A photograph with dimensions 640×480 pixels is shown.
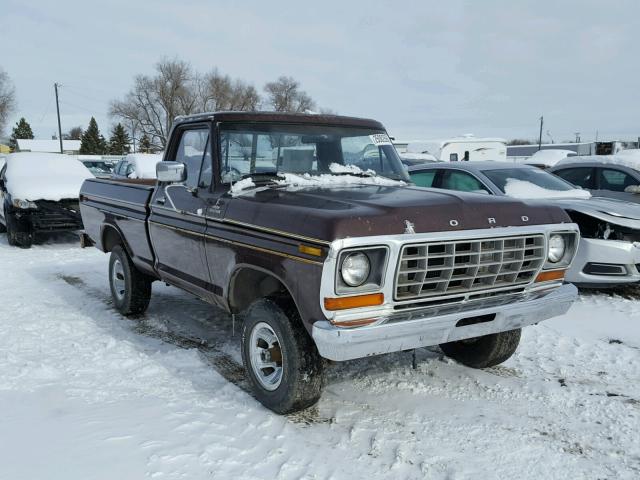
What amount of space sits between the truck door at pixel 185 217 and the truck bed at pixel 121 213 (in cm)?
24

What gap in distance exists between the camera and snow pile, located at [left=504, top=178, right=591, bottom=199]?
23.9 feet

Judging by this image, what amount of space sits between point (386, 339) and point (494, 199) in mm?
1350

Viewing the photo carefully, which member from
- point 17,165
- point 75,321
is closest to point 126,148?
point 17,165

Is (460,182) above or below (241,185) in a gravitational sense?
below

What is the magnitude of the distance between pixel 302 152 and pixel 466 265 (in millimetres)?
1789

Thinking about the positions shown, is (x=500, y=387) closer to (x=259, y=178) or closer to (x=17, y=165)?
(x=259, y=178)

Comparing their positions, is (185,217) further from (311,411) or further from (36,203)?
(36,203)

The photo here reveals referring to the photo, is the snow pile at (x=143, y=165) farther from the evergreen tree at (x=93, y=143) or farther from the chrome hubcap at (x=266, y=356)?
the evergreen tree at (x=93, y=143)

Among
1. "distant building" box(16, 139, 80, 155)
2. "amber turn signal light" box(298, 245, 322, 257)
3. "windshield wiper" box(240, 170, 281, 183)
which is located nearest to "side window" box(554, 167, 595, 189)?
"windshield wiper" box(240, 170, 281, 183)

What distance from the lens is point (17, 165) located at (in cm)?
1203

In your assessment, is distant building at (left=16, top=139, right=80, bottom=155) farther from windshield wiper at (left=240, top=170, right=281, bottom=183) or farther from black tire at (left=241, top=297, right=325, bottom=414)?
black tire at (left=241, top=297, right=325, bottom=414)

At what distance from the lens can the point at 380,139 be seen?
5.13 metres

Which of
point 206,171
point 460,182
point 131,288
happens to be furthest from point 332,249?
point 460,182

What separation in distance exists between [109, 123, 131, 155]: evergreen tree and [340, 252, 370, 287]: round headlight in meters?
82.8
